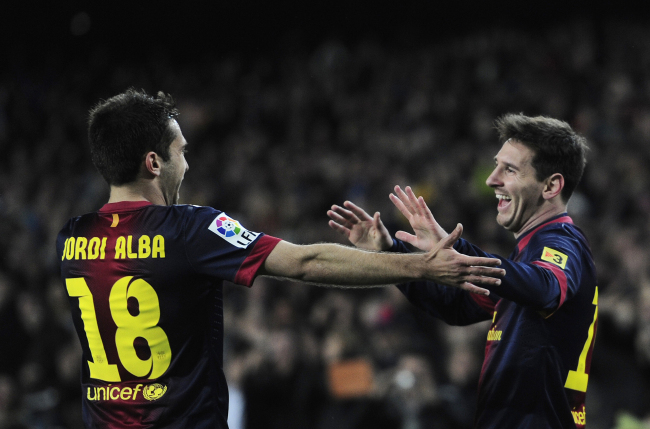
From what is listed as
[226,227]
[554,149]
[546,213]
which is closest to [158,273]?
[226,227]

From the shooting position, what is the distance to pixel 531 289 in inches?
124

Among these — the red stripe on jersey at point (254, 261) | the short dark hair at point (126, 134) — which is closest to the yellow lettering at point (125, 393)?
the red stripe on jersey at point (254, 261)

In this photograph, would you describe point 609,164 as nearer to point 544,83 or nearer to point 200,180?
point 544,83

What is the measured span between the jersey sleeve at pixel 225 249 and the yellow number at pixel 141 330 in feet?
0.81

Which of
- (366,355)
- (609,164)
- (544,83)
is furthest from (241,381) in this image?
(544,83)

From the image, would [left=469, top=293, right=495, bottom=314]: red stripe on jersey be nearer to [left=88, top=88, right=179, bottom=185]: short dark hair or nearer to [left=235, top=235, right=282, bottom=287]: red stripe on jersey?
[left=235, top=235, right=282, bottom=287]: red stripe on jersey

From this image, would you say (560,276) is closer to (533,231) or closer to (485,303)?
(533,231)

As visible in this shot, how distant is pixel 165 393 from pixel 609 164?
22.9 ft

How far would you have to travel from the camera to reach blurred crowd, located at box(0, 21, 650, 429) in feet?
21.8

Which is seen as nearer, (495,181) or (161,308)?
(161,308)

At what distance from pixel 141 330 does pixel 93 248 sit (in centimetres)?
42

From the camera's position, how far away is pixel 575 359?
357 centimetres

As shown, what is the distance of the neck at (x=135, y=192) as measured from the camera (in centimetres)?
322

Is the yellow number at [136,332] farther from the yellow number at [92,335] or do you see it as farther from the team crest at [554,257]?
the team crest at [554,257]
